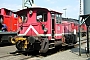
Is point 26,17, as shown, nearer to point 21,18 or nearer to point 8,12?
point 21,18

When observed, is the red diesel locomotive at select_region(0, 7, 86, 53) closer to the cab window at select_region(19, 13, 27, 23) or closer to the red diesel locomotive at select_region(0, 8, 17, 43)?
the cab window at select_region(19, 13, 27, 23)

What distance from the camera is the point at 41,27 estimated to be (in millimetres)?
10148

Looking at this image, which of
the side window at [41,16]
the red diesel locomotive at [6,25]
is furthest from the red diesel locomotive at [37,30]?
the red diesel locomotive at [6,25]

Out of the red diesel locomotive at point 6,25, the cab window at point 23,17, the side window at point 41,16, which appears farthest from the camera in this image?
the red diesel locomotive at point 6,25

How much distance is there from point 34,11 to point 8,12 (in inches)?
242

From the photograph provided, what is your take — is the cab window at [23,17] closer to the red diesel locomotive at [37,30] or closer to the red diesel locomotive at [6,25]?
the red diesel locomotive at [37,30]

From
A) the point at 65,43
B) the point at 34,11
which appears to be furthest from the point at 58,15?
the point at 65,43

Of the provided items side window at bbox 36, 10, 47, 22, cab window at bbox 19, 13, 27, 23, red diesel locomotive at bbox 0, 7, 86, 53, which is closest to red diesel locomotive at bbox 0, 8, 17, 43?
cab window at bbox 19, 13, 27, 23

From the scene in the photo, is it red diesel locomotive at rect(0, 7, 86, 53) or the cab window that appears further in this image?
the cab window

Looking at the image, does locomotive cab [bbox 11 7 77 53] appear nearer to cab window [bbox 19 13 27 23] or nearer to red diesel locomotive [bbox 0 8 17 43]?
cab window [bbox 19 13 27 23]

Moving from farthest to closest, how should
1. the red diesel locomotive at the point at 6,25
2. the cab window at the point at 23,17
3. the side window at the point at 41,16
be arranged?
1. the red diesel locomotive at the point at 6,25
2. the cab window at the point at 23,17
3. the side window at the point at 41,16

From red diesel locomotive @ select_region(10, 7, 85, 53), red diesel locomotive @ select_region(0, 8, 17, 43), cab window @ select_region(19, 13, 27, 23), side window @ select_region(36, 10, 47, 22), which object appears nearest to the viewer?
red diesel locomotive @ select_region(10, 7, 85, 53)

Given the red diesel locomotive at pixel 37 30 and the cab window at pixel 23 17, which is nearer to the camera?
the red diesel locomotive at pixel 37 30

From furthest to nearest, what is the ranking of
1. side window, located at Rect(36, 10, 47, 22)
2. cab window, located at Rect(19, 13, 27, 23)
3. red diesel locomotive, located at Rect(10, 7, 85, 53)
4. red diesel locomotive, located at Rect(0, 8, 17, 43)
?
red diesel locomotive, located at Rect(0, 8, 17, 43) < cab window, located at Rect(19, 13, 27, 23) < side window, located at Rect(36, 10, 47, 22) < red diesel locomotive, located at Rect(10, 7, 85, 53)
